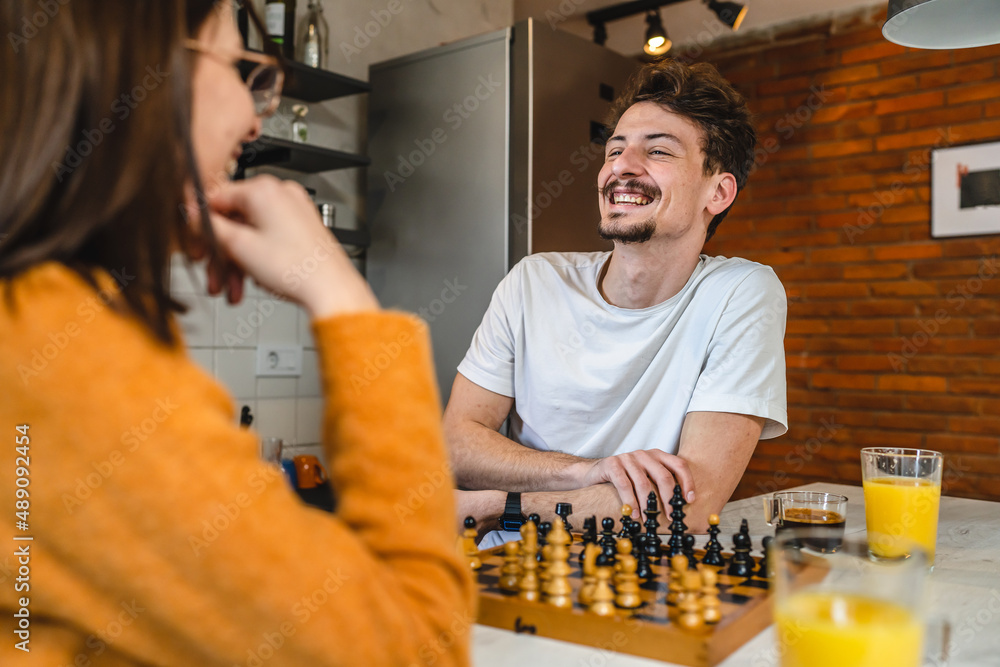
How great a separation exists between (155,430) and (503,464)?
1.15 metres

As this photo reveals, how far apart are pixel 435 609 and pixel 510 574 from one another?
28 cm

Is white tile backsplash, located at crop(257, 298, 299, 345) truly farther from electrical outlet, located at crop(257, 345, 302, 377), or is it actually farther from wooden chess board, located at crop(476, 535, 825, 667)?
wooden chess board, located at crop(476, 535, 825, 667)

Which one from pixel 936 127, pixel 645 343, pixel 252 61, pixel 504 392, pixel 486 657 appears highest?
pixel 936 127

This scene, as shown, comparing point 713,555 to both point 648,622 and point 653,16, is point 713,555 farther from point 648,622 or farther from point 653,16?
point 653,16

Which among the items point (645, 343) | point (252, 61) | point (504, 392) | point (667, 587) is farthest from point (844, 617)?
point (504, 392)

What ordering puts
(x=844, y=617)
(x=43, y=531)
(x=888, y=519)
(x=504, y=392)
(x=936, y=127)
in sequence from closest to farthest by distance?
(x=43, y=531) → (x=844, y=617) → (x=888, y=519) → (x=504, y=392) → (x=936, y=127)

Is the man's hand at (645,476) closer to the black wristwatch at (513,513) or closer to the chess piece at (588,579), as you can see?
the black wristwatch at (513,513)

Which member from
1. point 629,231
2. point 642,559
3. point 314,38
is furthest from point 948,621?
point 314,38

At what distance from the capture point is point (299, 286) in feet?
1.93

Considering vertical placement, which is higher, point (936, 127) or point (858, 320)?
point (936, 127)

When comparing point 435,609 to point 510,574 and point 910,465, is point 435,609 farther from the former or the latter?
point 910,465

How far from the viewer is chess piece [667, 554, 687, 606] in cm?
75

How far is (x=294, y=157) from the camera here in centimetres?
252

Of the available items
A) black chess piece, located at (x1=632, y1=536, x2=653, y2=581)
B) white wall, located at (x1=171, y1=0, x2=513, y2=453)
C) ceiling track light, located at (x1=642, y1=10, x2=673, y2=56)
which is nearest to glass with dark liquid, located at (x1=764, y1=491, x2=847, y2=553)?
black chess piece, located at (x1=632, y1=536, x2=653, y2=581)
